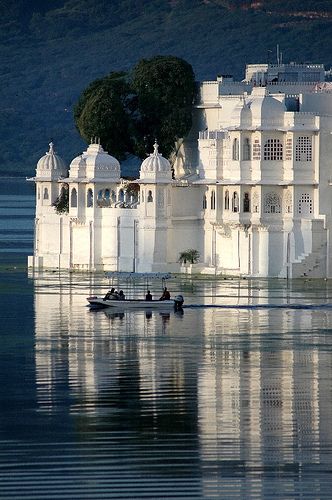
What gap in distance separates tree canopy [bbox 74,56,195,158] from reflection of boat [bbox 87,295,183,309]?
22.2 m

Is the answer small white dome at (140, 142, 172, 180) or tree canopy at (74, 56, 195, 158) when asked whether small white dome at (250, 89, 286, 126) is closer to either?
small white dome at (140, 142, 172, 180)

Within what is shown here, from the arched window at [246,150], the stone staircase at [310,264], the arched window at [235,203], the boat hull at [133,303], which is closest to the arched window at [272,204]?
the arched window at [235,203]

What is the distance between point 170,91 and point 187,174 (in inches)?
111

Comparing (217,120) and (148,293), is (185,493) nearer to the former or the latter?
(148,293)

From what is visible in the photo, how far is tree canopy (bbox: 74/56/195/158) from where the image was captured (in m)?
84.2

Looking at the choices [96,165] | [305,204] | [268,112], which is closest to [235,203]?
[305,204]

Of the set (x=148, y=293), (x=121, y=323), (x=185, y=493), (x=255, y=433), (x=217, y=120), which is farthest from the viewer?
(x=217, y=120)

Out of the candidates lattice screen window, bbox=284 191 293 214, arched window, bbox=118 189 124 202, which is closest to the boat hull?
lattice screen window, bbox=284 191 293 214

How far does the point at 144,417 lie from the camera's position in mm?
40375

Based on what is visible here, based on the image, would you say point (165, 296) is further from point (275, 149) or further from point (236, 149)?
point (236, 149)

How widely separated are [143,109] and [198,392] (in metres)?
42.3

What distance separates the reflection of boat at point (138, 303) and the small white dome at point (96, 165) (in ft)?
57.7

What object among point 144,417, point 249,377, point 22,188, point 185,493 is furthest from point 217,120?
point 22,188

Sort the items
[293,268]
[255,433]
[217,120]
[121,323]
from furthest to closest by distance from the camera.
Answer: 1. [217,120]
2. [293,268]
3. [121,323]
4. [255,433]
